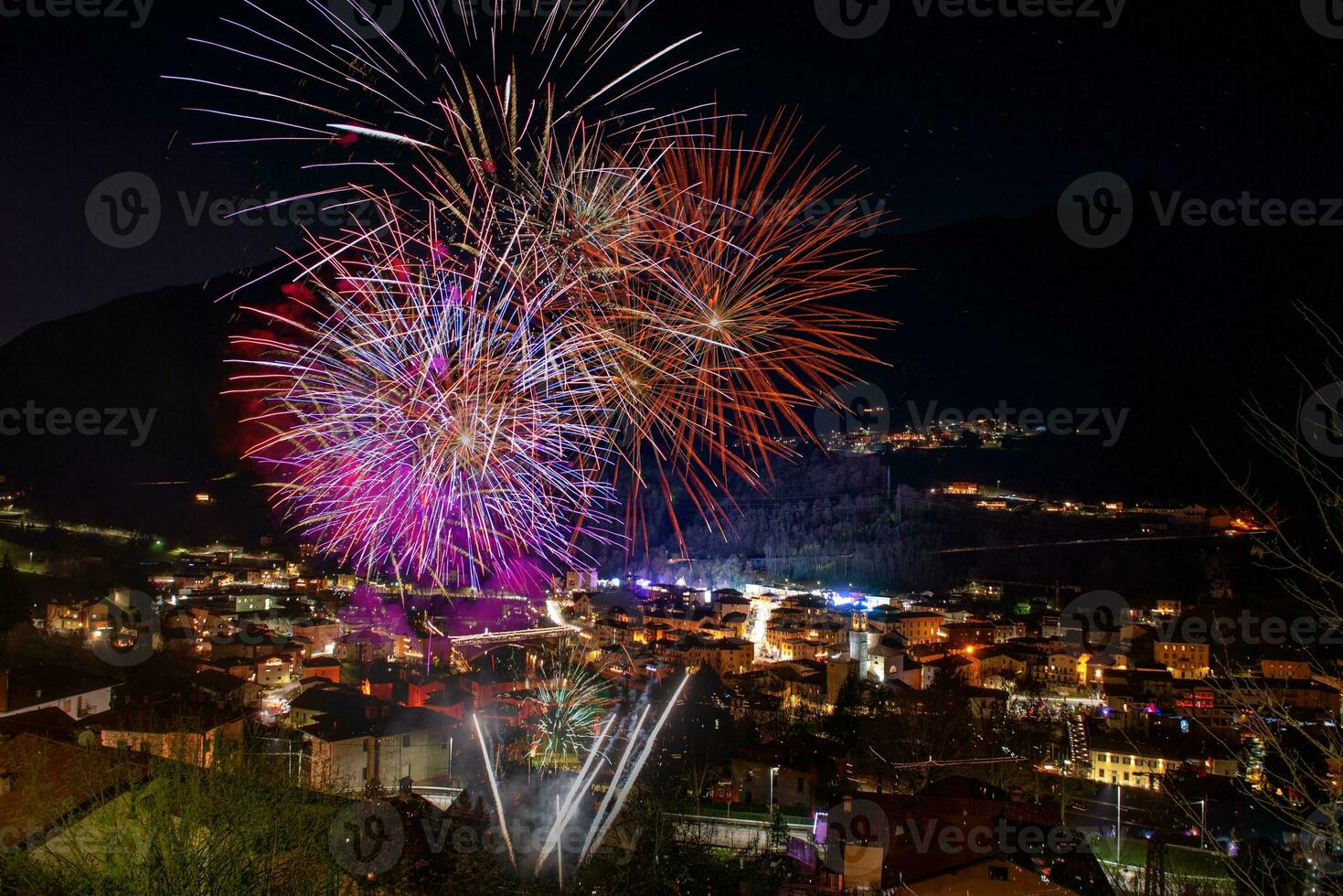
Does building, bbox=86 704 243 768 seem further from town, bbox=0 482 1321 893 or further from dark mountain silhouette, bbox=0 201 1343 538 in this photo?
dark mountain silhouette, bbox=0 201 1343 538

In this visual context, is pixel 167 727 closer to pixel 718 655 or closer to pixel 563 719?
pixel 563 719

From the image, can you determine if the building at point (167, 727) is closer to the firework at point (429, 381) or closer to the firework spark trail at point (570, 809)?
the firework at point (429, 381)

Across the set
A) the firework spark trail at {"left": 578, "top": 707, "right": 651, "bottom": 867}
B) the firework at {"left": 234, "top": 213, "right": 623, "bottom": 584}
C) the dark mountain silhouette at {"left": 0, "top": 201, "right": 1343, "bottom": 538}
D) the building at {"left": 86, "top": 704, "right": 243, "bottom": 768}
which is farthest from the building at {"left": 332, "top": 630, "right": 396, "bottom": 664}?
the dark mountain silhouette at {"left": 0, "top": 201, "right": 1343, "bottom": 538}

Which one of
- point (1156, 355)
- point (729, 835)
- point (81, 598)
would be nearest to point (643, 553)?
point (81, 598)

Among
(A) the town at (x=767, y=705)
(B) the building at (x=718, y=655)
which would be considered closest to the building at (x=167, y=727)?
(A) the town at (x=767, y=705)

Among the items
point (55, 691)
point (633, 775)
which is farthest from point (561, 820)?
point (55, 691)

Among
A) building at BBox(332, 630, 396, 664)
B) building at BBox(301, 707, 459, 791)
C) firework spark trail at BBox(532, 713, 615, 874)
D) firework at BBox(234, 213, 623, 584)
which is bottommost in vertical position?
building at BBox(332, 630, 396, 664)

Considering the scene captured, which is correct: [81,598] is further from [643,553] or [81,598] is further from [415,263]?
[643,553]
